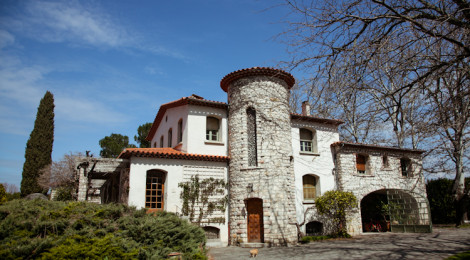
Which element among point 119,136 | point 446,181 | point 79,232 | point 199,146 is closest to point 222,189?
point 199,146

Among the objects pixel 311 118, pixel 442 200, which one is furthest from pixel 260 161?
pixel 442 200

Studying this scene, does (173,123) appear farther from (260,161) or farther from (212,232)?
(212,232)

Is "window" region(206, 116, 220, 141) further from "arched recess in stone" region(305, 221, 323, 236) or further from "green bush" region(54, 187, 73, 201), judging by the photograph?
"green bush" region(54, 187, 73, 201)

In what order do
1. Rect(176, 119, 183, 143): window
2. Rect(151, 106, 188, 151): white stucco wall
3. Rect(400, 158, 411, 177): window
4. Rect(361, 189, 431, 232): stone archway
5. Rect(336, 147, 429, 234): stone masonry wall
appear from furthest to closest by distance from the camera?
Rect(400, 158, 411, 177): window < Rect(361, 189, 431, 232): stone archway < Rect(336, 147, 429, 234): stone masonry wall < Rect(176, 119, 183, 143): window < Rect(151, 106, 188, 151): white stucco wall

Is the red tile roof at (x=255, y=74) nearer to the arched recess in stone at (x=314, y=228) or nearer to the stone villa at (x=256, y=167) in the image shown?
the stone villa at (x=256, y=167)

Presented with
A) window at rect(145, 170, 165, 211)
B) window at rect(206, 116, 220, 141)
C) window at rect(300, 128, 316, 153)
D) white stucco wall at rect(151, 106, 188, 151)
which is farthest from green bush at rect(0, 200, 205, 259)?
window at rect(300, 128, 316, 153)

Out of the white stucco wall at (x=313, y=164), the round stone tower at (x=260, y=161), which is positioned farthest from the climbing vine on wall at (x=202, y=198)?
the white stucco wall at (x=313, y=164)

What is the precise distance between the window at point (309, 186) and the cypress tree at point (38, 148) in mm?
24430

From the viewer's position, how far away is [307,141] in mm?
16969

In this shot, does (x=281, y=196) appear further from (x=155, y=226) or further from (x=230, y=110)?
(x=155, y=226)

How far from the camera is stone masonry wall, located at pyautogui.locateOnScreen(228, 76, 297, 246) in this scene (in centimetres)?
1359

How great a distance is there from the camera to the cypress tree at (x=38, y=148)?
2764cm

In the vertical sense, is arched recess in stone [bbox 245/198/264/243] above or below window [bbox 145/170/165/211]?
below

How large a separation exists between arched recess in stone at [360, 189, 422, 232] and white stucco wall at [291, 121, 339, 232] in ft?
12.5
